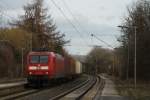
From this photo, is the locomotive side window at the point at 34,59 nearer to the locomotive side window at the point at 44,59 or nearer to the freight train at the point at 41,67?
the freight train at the point at 41,67

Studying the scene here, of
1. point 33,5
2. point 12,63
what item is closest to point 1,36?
point 12,63

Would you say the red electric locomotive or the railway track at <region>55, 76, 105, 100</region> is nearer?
the railway track at <region>55, 76, 105, 100</region>

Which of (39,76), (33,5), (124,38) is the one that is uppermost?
(33,5)

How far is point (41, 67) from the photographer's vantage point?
136 ft

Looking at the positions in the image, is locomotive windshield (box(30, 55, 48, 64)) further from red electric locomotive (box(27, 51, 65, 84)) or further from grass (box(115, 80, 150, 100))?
grass (box(115, 80, 150, 100))

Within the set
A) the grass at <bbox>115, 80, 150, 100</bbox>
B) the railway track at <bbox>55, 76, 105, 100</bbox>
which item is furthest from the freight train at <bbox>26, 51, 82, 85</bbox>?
the grass at <bbox>115, 80, 150, 100</bbox>

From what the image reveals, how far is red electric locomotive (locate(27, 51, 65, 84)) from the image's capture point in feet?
134

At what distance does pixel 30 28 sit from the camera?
90812 mm

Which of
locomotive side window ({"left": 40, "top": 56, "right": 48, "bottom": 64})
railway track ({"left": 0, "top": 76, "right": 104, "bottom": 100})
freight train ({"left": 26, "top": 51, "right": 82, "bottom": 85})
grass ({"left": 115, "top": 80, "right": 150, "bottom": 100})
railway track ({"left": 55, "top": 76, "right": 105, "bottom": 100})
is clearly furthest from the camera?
locomotive side window ({"left": 40, "top": 56, "right": 48, "bottom": 64})

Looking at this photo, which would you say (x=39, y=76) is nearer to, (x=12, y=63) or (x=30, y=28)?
(x=12, y=63)

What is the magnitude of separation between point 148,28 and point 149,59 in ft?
15.4

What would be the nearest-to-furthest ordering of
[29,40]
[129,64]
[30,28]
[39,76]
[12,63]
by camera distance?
[39,76], [129,64], [12,63], [29,40], [30,28]

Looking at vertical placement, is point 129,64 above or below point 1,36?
below

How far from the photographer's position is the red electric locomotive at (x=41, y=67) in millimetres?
40812
